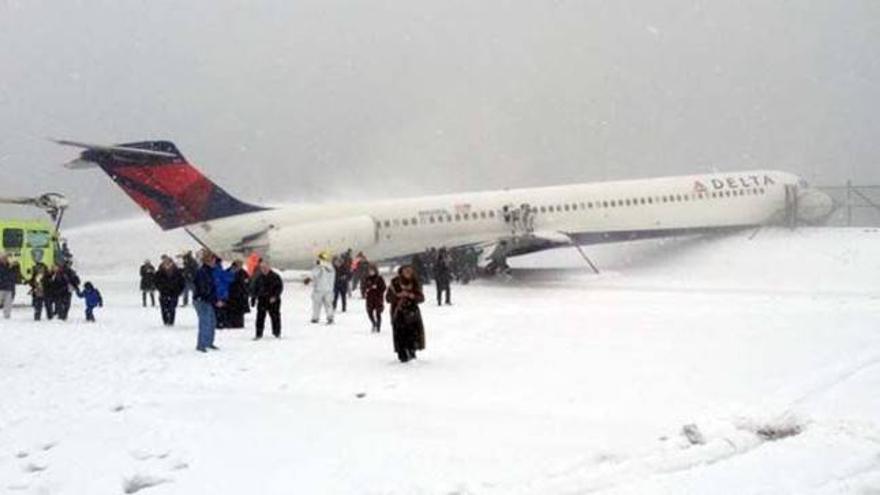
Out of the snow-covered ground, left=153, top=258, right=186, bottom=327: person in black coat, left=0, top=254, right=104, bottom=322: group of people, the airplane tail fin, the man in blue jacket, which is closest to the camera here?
the snow-covered ground

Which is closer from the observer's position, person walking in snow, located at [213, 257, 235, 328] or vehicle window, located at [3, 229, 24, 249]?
person walking in snow, located at [213, 257, 235, 328]

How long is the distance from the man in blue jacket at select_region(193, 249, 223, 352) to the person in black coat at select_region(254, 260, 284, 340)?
0.85 meters

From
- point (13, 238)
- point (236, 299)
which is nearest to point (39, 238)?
point (13, 238)

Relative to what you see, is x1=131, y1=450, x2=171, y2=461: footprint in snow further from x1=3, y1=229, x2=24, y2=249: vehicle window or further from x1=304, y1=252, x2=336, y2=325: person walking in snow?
x1=3, y1=229, x2=24, y2=249: vehicle window

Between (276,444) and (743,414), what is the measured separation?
4.32m

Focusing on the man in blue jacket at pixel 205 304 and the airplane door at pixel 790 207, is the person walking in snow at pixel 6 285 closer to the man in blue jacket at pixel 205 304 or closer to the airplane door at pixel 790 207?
the man in blue jacket at pixel 205 304

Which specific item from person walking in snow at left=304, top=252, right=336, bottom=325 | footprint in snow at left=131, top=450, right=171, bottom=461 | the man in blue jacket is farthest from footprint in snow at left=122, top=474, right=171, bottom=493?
person walking in snow at left=304, top=252, right=336, bottom=325

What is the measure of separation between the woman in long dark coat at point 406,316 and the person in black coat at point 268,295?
10.1ft

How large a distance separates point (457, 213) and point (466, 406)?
23294 millimetres

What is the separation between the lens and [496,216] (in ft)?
106

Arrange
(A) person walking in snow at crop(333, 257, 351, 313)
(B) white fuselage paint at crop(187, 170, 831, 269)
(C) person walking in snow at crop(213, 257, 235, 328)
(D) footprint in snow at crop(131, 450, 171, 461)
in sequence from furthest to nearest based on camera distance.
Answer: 1. (B) white fuselage paint at crop(187, 170, 831, 269)
2. (A) person walking in snow at crop(333, 257, 351, 313)
3. (C) person walking in snow at crop(213, 257, 235, 328)
4. (D) footprint in snow at crop(131, 450, 171, 461)

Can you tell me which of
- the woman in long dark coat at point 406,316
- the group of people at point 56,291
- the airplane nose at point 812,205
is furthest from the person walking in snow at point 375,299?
the airplane nose at point 812,205

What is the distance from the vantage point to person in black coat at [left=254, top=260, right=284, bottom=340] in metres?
14.1

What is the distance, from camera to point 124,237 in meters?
63.6
